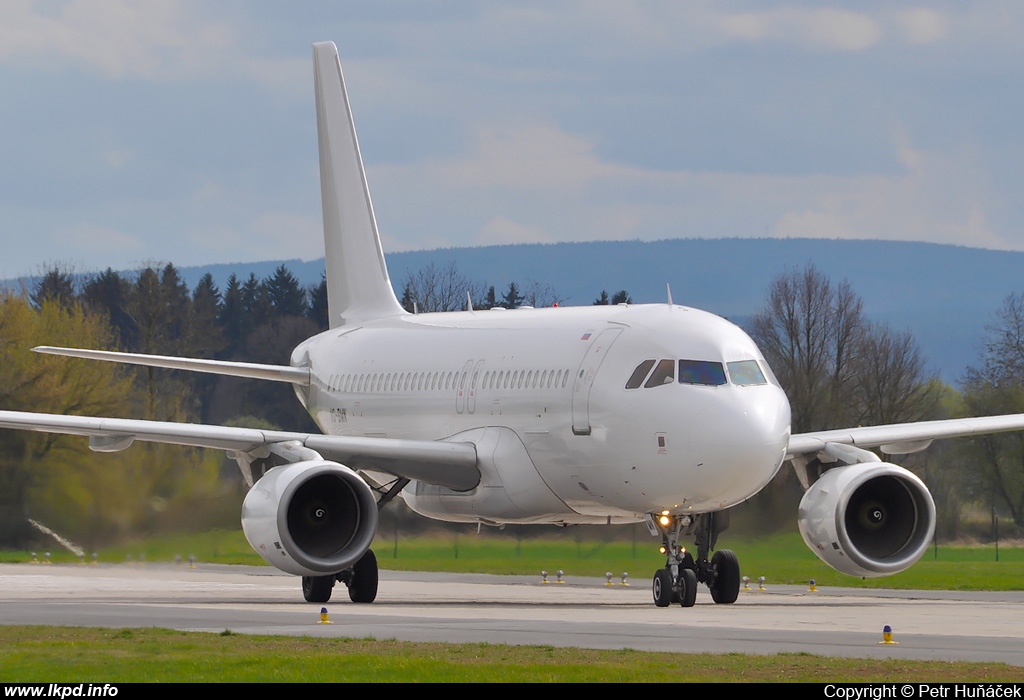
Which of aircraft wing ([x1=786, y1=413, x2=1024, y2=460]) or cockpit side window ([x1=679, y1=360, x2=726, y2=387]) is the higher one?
cockpit side window ([x1=679, y1=360, x2=726, y2=387])

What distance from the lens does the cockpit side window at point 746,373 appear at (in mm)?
24453

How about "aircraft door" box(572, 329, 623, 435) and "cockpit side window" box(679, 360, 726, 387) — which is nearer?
"cockpit side window" box(679, 360, 726, 387)

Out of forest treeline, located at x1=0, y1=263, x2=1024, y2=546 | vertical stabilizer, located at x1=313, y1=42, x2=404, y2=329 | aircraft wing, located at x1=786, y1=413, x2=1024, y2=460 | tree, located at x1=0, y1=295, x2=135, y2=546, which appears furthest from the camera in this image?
vertical stabilizer, located at x1=313, y1=42, x2=404, y2=329

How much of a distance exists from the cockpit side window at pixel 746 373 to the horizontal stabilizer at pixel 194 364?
1021 cm

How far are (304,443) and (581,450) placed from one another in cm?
425

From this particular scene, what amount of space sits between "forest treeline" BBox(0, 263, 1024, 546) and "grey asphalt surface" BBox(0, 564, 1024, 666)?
68.9 inches

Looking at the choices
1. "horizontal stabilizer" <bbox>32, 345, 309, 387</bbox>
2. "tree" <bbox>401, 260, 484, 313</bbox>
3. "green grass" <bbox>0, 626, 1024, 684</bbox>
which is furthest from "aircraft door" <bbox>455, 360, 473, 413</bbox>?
"tree" <bbox>401, 260, 484, 313</bbox>

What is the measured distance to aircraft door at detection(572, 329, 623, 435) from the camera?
25688mm

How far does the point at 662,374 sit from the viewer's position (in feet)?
80.7

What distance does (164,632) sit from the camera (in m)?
19.4

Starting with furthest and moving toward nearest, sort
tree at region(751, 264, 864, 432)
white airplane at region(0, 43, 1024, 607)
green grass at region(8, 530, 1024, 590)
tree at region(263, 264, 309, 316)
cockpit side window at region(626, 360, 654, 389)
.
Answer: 1. tree at region(263, 264, 309, 316)
2. tree at region(751, 264, 864, 432)
3. green grass at region(8, 530, 1024, 590)
4. cockpit side window at region(626, 360, 654, 389)
5. white airplane at region(0, 43, 1024, 607)

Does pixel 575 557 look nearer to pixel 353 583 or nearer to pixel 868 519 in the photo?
pixel 353 583

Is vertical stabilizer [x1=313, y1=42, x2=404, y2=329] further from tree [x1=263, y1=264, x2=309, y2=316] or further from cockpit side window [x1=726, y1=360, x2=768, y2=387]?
tree [x1=263, y1=264, x2=309, y2=316]

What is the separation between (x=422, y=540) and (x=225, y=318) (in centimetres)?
6096
